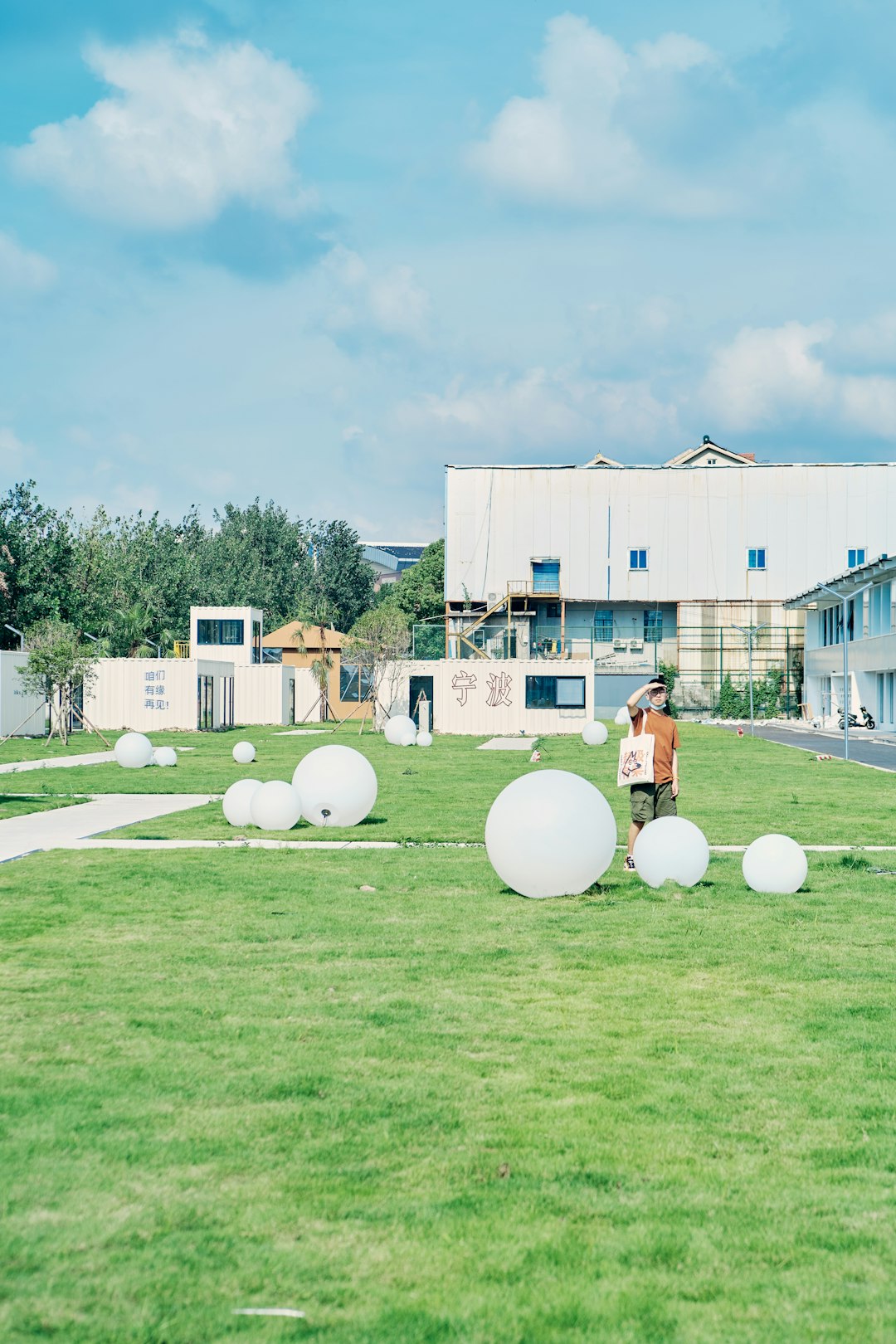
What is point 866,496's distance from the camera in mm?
74250

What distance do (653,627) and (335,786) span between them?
58417 mm

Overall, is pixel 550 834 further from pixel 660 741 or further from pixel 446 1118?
pixel 446 1118

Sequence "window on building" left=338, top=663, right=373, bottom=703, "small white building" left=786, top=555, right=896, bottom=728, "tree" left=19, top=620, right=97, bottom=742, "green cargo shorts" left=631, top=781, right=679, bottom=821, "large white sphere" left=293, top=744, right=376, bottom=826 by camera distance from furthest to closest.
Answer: "window on building" left=338, top=663, right=373, bottom=703 → "small white building" left=786, top=555, right=896, bottom=728 → "tree" left=19, top=620, right=97, bottom=742 → "large white sphere" left=293, top=744, right=376, bottom=826 → "green cargo shorts" left=631, top=781, right=679, bottom=821

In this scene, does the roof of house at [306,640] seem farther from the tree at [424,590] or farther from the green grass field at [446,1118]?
the green grass field at [446,1118]

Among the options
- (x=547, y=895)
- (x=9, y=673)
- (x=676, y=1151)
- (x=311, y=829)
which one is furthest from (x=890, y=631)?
(x=676, y=1151)

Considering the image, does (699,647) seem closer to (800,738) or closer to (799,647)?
(799,647)

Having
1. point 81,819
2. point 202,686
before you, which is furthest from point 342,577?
point 81,819

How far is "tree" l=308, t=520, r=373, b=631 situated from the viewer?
107500 mm

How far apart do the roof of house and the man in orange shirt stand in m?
68.9

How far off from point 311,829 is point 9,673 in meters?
30.5

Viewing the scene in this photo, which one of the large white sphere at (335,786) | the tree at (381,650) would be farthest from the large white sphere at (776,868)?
the tree at (381,650)

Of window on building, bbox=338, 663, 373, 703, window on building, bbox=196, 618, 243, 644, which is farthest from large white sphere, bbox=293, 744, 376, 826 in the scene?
window on building, bbox=338, 663, 373, 703

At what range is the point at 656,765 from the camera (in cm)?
1388

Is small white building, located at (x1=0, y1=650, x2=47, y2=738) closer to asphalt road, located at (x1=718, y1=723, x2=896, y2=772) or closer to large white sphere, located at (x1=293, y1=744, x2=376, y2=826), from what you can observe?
asphalt road, located at (x1=718, y1=723, x2=896, y2=772)
